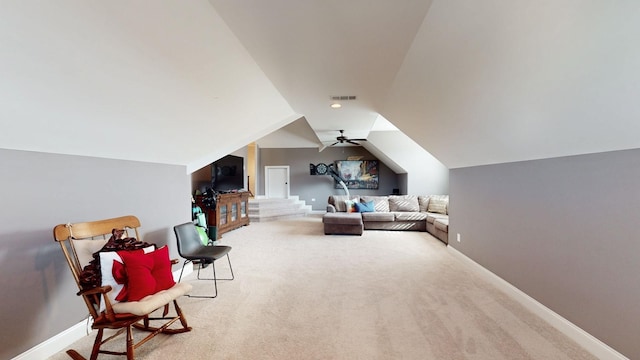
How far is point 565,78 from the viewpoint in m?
1.43

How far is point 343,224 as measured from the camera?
5652 mm

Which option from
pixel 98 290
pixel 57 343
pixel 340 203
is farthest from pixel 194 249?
pixel 340 203

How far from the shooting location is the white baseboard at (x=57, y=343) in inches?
68.3

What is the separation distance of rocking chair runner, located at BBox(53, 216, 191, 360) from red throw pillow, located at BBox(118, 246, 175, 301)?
60 millimetres

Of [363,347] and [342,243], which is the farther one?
[342,243]

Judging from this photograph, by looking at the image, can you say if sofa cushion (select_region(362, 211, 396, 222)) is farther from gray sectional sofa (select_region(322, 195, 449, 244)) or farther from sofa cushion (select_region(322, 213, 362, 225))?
sofa cushion (select_region(322, 213, 362, 225))

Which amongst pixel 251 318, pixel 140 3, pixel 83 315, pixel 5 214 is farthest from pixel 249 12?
pixel 83 315

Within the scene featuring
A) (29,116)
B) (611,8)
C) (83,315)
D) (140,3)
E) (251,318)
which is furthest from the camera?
(251,318)

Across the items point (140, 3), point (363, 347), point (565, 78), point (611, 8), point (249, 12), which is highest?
point (249, 12)

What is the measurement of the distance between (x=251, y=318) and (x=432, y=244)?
12.3 ft

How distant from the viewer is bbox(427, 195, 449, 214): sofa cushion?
246 inches

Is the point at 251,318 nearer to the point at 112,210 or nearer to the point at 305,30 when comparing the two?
the point at 112,210

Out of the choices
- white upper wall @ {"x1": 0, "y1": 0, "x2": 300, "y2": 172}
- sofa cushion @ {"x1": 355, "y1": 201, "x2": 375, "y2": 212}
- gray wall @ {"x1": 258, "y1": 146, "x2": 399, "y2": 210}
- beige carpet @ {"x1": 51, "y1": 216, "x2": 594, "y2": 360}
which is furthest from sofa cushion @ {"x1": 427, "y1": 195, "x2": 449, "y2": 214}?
white upper wall @ {"x1": 0, "y1": 0, "x2": 300, "y2": 172}

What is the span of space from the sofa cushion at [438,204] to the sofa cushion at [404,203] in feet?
1.09
